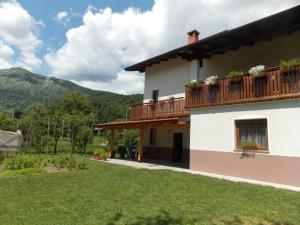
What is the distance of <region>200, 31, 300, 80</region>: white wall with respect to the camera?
12898mm

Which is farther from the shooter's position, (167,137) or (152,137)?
(152,137)

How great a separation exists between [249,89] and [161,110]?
772 centimetres

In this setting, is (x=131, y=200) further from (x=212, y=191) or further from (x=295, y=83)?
(x=295, y=83)

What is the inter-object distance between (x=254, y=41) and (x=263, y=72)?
7.78ft

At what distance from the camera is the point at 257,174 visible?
437 inches

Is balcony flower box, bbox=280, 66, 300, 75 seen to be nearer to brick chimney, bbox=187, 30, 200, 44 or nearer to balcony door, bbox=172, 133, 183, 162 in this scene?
balcony door, bbox=172, 133, 183, 162

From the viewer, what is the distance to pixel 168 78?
19938mm

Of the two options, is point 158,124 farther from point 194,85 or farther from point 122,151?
point 122,151

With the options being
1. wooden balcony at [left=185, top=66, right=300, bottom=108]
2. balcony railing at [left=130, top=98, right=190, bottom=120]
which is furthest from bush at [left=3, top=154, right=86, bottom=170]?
wooden balcony at [left=185, top=66, right=300, bottom=108]

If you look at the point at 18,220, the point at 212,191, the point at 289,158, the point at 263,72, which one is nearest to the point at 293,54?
the point at 263,72

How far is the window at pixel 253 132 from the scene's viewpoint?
11.2 meters

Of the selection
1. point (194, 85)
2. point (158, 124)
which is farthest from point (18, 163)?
point (194, 85)

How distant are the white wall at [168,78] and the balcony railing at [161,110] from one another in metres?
1.21

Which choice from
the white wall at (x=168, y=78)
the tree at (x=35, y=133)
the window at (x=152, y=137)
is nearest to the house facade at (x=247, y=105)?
the white wall at (x=168, y=78)
